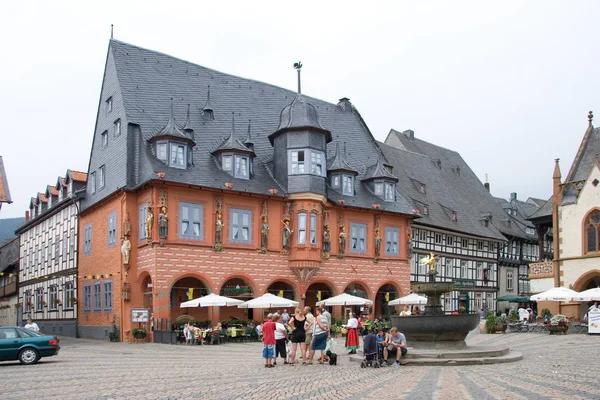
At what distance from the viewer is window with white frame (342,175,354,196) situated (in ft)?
140

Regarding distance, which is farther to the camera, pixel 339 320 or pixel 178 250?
pixel 339 320

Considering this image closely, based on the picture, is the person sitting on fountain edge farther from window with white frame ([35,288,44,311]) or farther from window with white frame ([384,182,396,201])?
window with white frame ([35,288,44,311])

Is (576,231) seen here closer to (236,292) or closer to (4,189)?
(236,292)

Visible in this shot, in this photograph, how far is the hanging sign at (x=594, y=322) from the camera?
35250 millimetres

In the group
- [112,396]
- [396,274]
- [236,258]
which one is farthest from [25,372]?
[396,274]

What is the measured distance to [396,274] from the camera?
44.6m

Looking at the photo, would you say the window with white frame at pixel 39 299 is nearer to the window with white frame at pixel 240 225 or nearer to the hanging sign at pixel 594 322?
the window with white frame at pixel 240 225

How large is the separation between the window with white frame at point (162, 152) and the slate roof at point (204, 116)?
0.30 m

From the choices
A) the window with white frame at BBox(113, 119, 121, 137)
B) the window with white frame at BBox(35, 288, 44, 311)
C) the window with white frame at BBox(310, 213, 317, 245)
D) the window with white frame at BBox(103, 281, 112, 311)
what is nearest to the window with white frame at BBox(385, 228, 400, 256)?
the window with white frame at BBox(310, 213, 317, 245)

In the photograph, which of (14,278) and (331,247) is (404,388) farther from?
(14,278)

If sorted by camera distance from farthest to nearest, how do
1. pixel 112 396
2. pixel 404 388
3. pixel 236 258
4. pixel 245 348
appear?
pixel 236 258 < pixel 245 348 < pixel 404 388 < pixel 112 396

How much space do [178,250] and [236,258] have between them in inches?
133

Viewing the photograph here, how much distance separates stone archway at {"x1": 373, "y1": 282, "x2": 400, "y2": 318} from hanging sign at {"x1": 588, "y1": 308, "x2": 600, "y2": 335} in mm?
12213

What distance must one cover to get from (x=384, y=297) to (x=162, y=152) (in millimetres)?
17308
